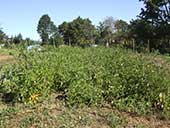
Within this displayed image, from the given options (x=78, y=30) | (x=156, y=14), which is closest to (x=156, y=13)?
(x=156, y=14)

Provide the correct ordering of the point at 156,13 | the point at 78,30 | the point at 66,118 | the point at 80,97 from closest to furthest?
1. the point at 66,118
2. the point at 80,97
3. the point at 156,13
4. the point at 78,30

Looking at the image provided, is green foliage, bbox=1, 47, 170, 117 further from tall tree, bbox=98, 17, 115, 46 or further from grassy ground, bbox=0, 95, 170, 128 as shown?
tall tree, bbox=98, 17, 115, 46

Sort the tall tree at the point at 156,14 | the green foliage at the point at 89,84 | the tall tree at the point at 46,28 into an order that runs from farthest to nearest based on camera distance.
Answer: the tall tree at the point at 46,28, the tall tree at the point at 156,14, the green foliage at the point at 89,84

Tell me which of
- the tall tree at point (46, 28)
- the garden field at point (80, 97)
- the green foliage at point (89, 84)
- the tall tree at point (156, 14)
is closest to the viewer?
the garden field at point (80, 97)

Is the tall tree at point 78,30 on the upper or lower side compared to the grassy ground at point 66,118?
upper

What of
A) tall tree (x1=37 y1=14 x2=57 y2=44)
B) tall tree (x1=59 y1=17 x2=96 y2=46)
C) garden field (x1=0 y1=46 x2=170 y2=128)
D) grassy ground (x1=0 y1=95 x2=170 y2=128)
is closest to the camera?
grassy ground (x1=0 y1=95 x2=170 y2=128)

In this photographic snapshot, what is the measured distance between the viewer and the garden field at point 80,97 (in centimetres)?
600

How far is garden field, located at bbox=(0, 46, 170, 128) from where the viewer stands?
19.7 ft

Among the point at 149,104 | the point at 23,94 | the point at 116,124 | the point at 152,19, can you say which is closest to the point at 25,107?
the point at 23,94

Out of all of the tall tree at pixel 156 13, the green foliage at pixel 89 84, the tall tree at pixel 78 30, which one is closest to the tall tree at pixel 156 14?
the tall tree at pixel 156 13

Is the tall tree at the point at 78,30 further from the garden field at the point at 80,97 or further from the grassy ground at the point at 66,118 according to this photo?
the grassy ground at the point at 66,118

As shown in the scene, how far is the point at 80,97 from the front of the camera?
21.4 feet

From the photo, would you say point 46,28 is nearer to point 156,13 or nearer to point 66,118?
point 156,13

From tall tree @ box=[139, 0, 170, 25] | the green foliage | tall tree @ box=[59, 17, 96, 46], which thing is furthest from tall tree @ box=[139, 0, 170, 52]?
the green foliage
